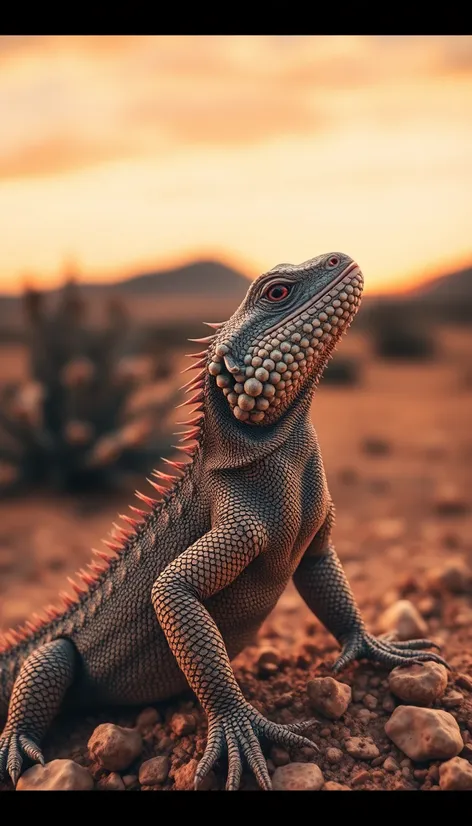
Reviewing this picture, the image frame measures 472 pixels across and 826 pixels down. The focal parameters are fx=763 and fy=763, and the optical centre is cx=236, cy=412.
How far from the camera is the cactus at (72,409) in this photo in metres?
8.94

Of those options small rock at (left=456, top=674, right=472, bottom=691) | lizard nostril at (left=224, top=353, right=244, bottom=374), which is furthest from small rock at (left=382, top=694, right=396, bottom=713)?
lizard nostril at (left=224, top=353, right=244, bottom=374)

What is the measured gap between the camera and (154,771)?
3.29 meters

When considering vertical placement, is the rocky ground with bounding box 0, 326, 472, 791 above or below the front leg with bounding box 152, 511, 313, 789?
below

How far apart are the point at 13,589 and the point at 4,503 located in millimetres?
2521

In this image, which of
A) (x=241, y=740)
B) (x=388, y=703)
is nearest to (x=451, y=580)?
(x=388, y=703)

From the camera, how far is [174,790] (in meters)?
3.14

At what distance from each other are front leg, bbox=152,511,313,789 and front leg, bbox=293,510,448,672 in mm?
706

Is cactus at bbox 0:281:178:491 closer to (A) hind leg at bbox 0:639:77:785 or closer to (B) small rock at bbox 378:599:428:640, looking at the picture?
(B) small rock at bbox 378:599:428:640

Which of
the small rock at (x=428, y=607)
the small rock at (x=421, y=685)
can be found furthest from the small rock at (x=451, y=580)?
the small rock at (x=421, y=685)

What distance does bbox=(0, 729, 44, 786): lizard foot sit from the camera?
3361 millimetres

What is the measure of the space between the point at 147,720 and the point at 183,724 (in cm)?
27

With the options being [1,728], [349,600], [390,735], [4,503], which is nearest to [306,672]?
[349,600]

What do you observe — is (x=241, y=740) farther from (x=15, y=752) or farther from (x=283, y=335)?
(x=283, y=335)

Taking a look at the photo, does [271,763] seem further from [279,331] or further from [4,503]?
[4,503]
